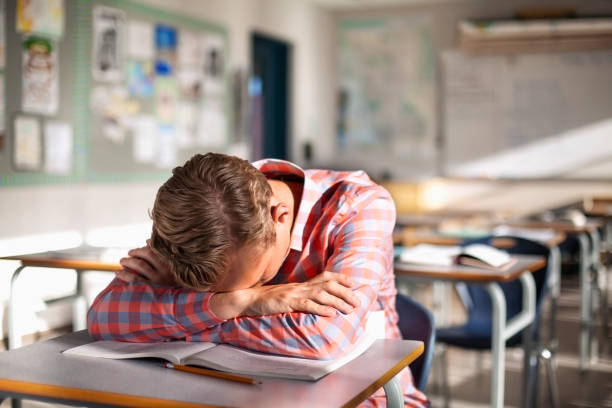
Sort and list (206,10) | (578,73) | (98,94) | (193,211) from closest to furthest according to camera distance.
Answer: (193,211) < (98,94) < (206,10) < (578,73)

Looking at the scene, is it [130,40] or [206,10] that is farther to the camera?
[206,10]

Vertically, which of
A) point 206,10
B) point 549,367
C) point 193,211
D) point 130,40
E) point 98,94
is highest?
point 206,10

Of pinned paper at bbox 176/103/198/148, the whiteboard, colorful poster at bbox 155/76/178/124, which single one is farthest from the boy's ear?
the whiteboard

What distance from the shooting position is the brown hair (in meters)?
1.33

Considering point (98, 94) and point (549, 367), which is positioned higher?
point (98, 94)

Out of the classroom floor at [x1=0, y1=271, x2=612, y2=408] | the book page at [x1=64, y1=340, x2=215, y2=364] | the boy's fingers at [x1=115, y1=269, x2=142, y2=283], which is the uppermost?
the boy's fingers at [x1=115, y1=269, x2=142, y2=283]

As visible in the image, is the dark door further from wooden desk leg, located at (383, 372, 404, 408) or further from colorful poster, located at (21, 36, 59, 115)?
wooden desk leg, located at (383, 372, 404, 408)

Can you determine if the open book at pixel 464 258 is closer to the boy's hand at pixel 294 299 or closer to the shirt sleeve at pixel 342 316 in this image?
the shirt sleeve at pixel 342 316

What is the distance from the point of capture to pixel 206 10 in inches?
237

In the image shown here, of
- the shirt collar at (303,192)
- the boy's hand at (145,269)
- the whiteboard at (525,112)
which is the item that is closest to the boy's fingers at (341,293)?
the shirt collar at (303,192)

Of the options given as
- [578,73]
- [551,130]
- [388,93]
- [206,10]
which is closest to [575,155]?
[551,130]

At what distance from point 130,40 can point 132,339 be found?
3.98m

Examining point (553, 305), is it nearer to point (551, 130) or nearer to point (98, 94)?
point (98, 94)

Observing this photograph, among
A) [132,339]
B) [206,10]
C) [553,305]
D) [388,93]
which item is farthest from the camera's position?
[388,93]
